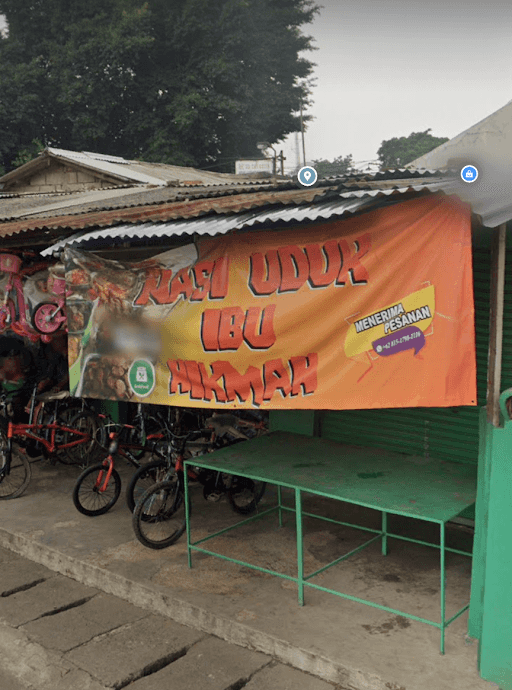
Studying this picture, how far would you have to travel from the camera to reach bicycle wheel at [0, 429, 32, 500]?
24.7ft

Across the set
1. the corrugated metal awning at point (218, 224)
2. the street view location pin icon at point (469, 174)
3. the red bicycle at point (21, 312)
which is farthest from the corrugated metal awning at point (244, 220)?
the red bicycle at point (21, 312)

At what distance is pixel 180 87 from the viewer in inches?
1223

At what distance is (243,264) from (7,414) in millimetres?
4339

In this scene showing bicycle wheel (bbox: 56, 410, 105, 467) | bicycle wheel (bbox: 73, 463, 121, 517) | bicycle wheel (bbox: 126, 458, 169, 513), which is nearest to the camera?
bicycle wheel (bbox: 126, 458, 169, 513)

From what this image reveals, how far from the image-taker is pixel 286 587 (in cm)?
518

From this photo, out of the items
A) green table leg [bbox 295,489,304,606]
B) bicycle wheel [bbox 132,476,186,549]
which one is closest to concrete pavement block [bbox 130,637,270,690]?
green table leg [bbox 295,489,304,606]

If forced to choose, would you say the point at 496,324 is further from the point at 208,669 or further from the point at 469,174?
the point at 208,669

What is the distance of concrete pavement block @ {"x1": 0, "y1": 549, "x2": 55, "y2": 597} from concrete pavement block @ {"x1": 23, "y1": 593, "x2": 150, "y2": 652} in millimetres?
701

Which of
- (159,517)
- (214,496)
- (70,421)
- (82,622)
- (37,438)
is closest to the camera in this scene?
(82,622)

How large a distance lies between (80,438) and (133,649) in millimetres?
4295

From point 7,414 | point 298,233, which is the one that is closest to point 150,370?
point 298,233

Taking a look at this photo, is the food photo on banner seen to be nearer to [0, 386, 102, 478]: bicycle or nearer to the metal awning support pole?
the metal awning support pole

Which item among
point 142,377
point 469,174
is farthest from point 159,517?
point 469,174

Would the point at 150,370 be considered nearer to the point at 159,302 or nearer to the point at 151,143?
the point at 159,302
